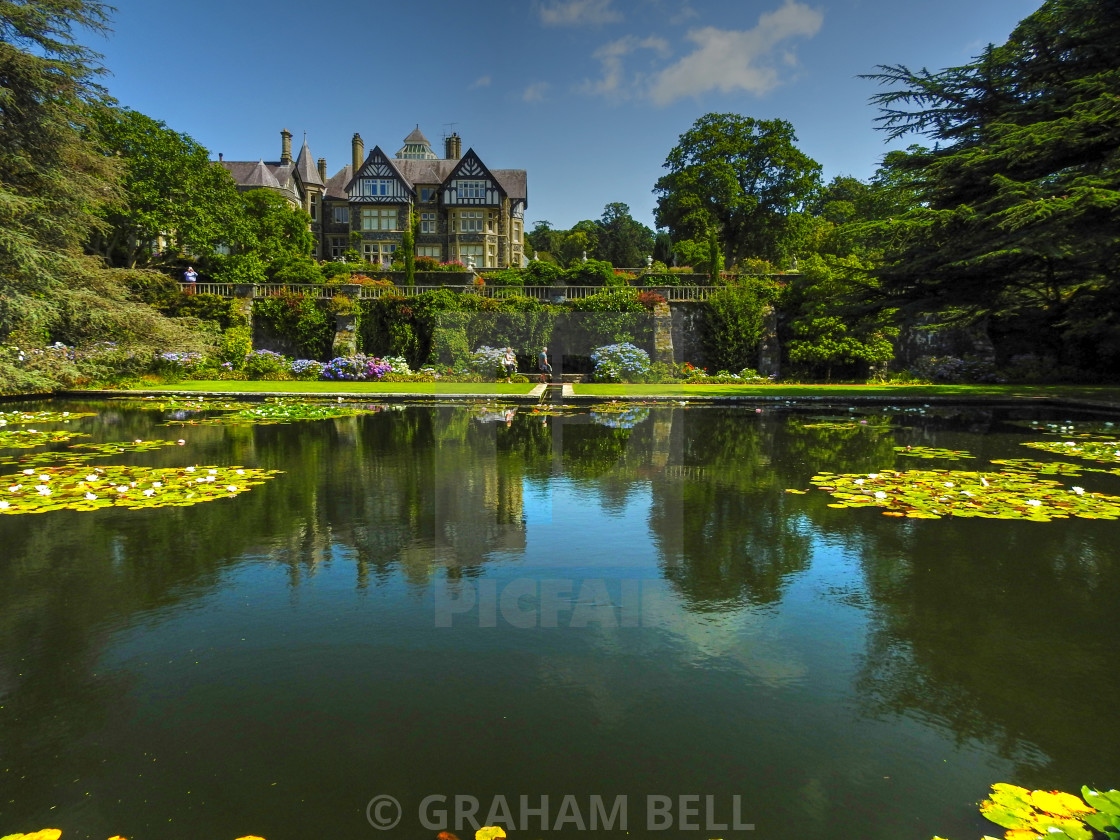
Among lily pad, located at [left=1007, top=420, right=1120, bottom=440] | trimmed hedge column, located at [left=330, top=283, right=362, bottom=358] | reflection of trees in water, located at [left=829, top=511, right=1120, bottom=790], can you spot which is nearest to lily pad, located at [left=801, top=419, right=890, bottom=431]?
lily pad, located at [left=1007, top=420, right=1120, bottom=440]

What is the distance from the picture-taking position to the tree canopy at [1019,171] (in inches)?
566

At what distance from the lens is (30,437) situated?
35.7 ft

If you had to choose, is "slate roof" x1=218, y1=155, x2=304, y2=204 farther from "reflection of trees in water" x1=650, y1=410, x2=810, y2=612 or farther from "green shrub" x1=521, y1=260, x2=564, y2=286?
"reflection of trees in water" x1=650, y1=410, x2=810, y2=612

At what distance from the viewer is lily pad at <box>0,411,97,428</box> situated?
42.7 ft

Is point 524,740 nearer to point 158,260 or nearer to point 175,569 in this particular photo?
point 175,569

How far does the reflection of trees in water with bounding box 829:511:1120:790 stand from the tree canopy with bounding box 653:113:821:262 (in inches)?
1596

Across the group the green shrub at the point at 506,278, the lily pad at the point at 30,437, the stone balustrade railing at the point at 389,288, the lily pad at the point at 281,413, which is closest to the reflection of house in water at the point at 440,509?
the lily pad at the point at 281,413

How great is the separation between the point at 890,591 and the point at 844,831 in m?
2.62

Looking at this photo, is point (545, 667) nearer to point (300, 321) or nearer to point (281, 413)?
point (281, 413)

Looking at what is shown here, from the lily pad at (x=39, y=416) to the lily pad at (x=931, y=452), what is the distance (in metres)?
15.0

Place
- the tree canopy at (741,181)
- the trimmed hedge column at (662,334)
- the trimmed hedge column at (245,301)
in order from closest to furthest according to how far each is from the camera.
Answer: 1. the trimmed hedge column at (662,334)
2. the trimmed hedge column at (245,301)
3. the tree canopy at (741,181)

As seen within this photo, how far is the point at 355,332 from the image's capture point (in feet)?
95.2

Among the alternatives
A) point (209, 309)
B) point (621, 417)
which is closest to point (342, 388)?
point (621, 417)

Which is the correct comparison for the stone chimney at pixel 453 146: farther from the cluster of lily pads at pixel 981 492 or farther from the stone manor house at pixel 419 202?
the cluster of lily pads at pixel 981 492
